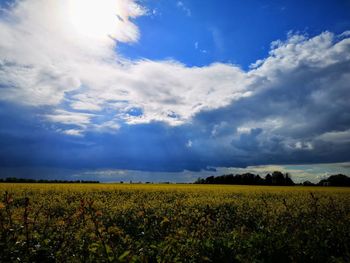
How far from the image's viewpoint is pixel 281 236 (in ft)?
24.8

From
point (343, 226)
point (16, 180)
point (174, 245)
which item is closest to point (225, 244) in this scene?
point (174, 245)

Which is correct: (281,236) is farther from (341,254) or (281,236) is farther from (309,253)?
(341,254)

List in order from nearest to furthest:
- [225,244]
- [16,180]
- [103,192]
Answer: [225,244] < [103,192] < [16,180]

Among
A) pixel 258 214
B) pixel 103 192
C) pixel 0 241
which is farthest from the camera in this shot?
pixel 103 192

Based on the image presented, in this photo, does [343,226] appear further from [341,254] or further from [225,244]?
[225,244]

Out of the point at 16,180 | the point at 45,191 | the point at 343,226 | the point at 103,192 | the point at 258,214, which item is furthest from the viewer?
the point at 16,180

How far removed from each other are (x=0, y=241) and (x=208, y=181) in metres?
67.0

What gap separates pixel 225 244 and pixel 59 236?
3.73 meters

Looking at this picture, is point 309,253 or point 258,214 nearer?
point 309,253

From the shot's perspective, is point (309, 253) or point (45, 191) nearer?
point (309, 253)

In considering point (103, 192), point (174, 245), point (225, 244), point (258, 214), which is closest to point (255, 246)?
point (225, 244)

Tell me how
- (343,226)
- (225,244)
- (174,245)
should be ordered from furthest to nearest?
1. (343,226)
2. (225,244)
3. (174,245)

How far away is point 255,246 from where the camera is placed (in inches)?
286

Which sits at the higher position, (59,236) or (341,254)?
(59,236)
